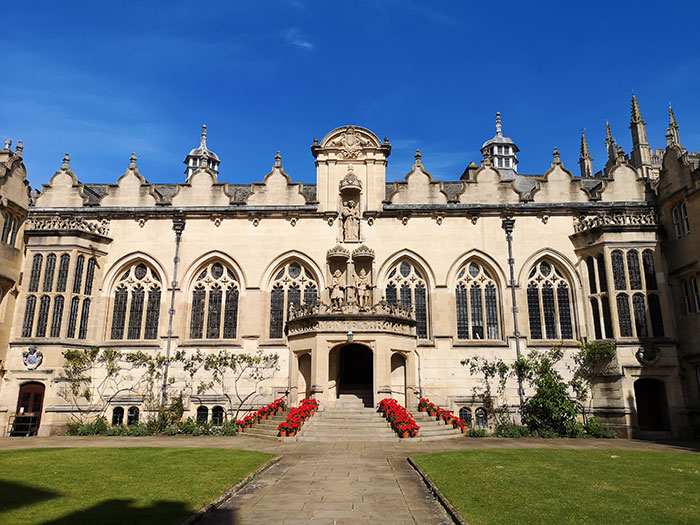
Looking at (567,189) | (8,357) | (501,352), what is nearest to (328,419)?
(501,352)

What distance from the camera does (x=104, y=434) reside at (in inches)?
867

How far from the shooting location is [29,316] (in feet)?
76.7

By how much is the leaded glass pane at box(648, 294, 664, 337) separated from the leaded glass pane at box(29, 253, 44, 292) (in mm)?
29001

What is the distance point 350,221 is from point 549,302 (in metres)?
11.0

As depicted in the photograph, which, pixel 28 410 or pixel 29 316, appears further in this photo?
pixel 29 316

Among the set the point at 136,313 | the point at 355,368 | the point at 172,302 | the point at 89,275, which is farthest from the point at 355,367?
the point at 89,275

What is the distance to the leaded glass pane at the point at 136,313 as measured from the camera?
25.2 m

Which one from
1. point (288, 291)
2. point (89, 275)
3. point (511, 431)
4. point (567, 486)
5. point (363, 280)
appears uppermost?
point (89, 275)

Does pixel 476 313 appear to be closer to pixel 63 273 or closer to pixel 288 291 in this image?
pixel 288 291

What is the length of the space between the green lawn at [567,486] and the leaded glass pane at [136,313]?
1716 cm

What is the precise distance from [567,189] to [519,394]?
11.1 metres

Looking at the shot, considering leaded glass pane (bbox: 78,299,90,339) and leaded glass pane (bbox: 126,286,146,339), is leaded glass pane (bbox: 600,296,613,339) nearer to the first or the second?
leaded glass pane (bbox: 126,286,146,339)

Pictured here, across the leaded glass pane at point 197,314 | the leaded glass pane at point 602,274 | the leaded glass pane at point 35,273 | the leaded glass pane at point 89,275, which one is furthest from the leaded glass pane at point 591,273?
the leaded glass pane at point 35,273

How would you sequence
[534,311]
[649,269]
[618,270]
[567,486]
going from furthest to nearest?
1. [534,311]
2. [618,270]
3. [649,269]
4. [567,486]
